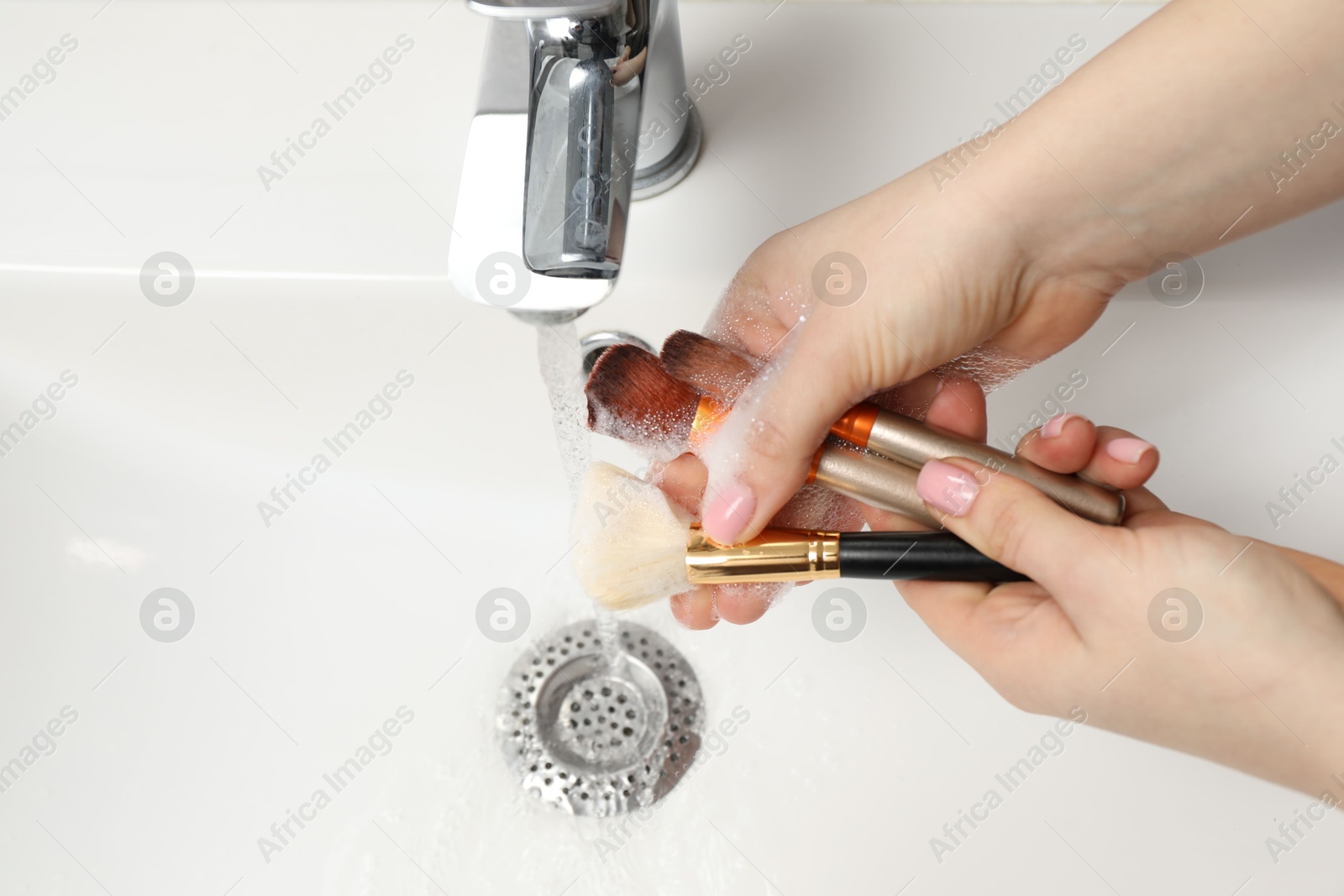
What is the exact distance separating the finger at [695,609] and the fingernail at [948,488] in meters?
0.11

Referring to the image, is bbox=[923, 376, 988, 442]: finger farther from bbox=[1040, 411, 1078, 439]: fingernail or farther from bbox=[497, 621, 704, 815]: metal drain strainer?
bbox=[497, 621, 704, 815]: metal drain strainer

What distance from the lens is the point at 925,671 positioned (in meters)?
0.45

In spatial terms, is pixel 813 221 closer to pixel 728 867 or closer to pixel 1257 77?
pixel 1257 77

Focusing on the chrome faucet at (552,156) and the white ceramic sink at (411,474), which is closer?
the chrome faucet at (552,156)

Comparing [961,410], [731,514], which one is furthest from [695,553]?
[961,410]

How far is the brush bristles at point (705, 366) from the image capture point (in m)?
0.36

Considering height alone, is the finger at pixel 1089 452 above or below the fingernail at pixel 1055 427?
below

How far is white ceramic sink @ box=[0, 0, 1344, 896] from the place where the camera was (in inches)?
15.6

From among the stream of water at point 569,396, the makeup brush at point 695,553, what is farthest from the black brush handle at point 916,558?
the stream of water at point 569,396

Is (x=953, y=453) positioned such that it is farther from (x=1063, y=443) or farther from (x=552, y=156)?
(x=552, y=156)

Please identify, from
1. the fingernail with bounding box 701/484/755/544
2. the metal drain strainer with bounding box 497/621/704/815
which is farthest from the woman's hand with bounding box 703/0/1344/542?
the metal drain strainer with bounding box 497/621/704/815

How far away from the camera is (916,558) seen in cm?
34

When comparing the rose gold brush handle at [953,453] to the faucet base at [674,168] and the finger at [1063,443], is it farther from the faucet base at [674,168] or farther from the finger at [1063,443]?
the faucet base at [674,168]

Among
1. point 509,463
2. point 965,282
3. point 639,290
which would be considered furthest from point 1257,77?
point 509,463
